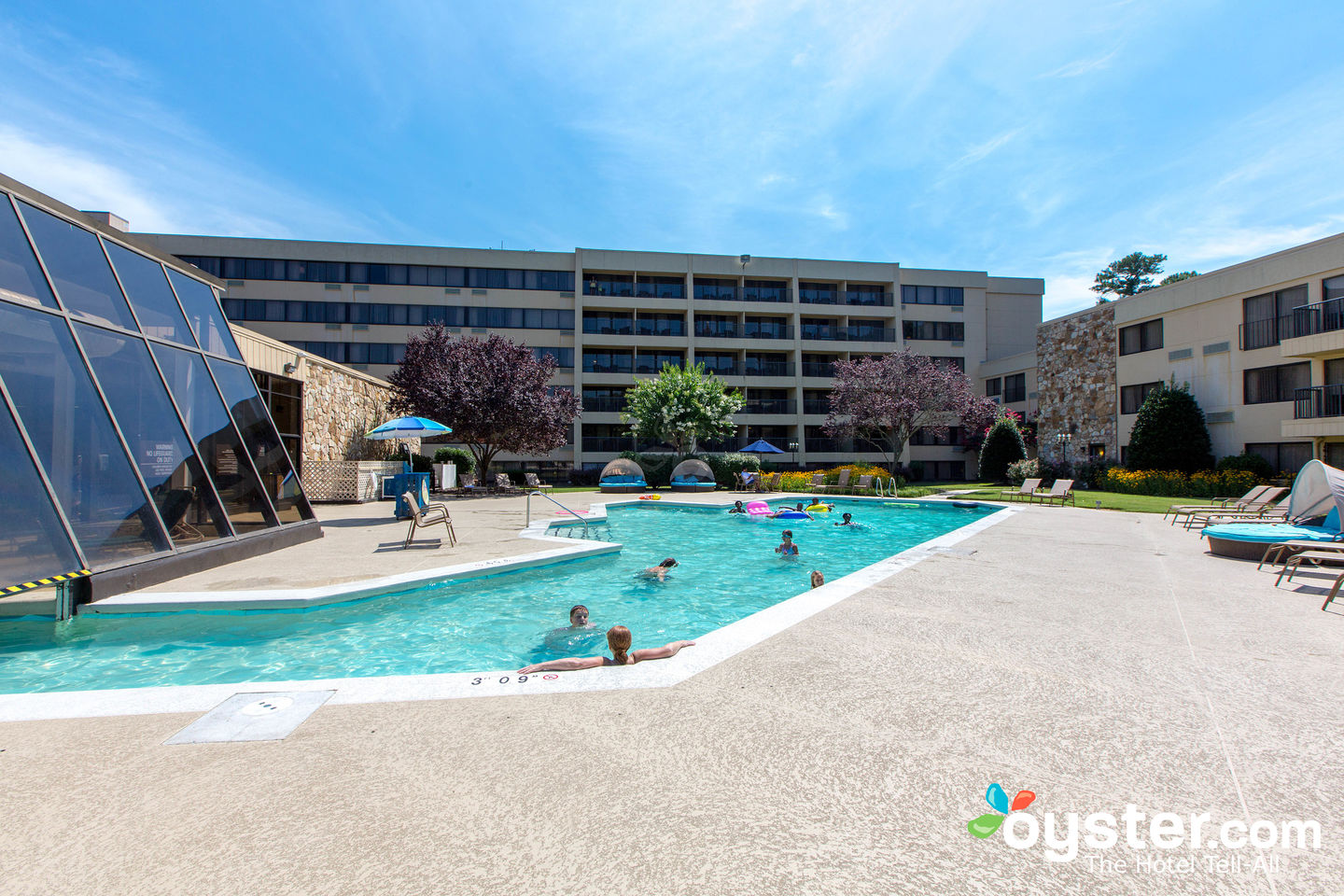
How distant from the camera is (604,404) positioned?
3897 centimetres

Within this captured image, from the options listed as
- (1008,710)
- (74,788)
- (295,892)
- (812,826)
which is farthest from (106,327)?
(1008,710)

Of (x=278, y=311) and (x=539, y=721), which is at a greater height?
(x=278, y=311)

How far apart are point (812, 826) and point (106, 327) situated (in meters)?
10.2

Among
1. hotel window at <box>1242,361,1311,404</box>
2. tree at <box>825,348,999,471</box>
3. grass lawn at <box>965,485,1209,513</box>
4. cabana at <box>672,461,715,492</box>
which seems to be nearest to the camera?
grass lawn at <box>965,485,1209,513</box>

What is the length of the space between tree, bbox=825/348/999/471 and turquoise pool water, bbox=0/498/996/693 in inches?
751

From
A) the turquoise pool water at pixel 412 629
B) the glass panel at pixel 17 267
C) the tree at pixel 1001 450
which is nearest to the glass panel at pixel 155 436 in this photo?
the glass panel at pixel 17 267

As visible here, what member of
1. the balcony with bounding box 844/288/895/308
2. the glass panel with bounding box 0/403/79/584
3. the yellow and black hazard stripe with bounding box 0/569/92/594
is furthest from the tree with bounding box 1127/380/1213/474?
the glass panel with bounding box 0/403/79/584

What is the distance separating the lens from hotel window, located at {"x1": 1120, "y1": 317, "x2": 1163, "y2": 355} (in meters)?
25.6

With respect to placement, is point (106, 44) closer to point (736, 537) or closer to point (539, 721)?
→ point (539, 721)

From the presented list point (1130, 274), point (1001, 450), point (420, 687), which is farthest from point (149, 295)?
point (1130, 274)

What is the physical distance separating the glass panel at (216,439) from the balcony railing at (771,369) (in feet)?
111

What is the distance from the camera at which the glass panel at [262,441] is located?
33.6ft

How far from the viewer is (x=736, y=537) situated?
14.2 m

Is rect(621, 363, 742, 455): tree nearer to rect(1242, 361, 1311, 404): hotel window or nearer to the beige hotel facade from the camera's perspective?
the beige hotel facade
